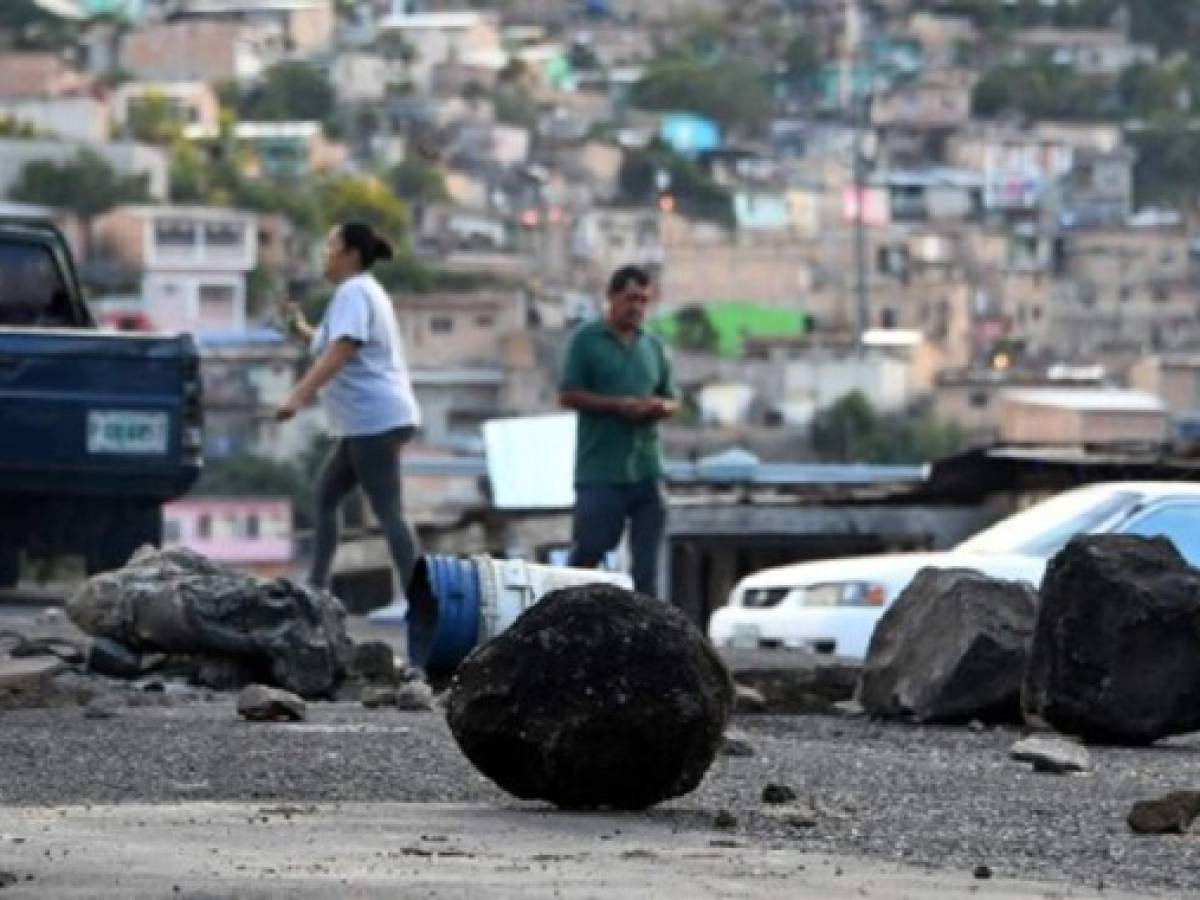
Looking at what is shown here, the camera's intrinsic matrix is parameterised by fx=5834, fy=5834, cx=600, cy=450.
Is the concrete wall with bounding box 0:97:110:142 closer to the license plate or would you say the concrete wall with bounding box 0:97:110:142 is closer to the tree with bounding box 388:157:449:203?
the tree with bounding box 388:157:449:203

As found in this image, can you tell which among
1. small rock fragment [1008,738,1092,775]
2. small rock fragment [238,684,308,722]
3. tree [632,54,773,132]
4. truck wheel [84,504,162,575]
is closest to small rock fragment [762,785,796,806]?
small rock fragment [1008,738,1092,775]

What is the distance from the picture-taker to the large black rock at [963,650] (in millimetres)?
18359

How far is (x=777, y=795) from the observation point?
14008 mm

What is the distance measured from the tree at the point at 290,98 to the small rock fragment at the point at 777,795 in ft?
471

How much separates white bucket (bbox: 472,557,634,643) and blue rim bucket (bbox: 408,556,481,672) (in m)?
0.03

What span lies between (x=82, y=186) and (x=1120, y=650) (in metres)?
109

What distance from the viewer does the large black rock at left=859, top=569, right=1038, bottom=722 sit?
60.2 ft

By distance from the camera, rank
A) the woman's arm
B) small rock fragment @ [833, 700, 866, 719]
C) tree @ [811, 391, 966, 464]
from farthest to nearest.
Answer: tree @ [811, 391, 966, 464] → the woman's arm → small rock fragment @ [833, 700, 866, 719]

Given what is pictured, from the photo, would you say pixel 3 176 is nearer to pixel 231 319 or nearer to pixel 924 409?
pixel 231 319

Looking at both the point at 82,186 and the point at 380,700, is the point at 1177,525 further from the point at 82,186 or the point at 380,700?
the point at 82,186

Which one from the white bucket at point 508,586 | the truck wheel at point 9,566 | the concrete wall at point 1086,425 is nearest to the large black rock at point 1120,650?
the white bucket at point 508,586

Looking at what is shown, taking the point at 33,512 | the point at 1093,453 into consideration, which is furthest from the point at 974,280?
the point at 33,512

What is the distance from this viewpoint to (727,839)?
1271 cm

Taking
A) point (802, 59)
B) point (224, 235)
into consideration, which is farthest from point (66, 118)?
point (802, 59)
